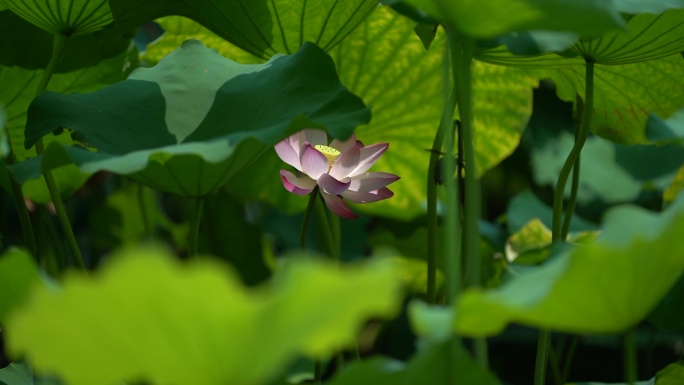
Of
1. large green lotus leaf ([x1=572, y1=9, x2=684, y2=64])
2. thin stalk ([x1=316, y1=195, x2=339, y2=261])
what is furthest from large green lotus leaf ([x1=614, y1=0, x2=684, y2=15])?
thin stalk ([x1=316, y1=195, x2=339, y2=261])

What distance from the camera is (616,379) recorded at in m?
1.72

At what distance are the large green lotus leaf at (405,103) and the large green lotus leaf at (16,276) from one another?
594mm

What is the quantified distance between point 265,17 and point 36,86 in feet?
1.04

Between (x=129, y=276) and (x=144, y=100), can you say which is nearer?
(x=129, y=276)

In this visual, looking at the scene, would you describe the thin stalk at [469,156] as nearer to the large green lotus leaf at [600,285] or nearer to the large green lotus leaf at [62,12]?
the large green lotus leaf at [600,285]

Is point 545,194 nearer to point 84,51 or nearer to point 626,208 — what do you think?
point 84,51

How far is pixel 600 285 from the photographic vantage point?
46 centimetres

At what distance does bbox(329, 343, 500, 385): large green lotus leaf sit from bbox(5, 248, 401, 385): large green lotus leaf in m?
0.07

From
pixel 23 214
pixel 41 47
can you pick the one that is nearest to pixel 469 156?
pixel 23 214

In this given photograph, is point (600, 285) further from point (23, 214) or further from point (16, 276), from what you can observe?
point (23, 214)

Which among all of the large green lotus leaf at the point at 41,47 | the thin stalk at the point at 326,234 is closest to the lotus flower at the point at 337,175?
the thin stalk at the point at 326,234

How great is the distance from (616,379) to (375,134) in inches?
33.0

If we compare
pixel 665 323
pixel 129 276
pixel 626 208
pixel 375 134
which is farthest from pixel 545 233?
pixel 129 276

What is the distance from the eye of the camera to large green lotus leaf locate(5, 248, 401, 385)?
1.26 feet
